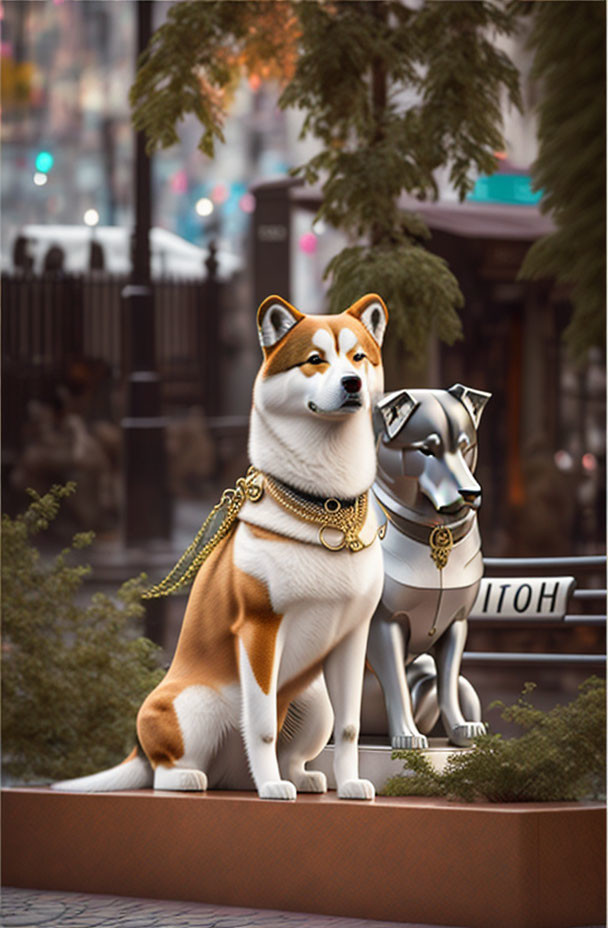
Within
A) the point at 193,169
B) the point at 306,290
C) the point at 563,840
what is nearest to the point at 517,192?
the point at 306,290

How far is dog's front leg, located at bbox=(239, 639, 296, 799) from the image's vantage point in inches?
132

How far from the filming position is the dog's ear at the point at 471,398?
143 inches

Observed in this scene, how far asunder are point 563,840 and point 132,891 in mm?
1090

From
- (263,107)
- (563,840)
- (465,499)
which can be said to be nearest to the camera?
(563,840)

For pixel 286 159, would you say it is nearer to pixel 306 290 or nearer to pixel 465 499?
pixel 306 290

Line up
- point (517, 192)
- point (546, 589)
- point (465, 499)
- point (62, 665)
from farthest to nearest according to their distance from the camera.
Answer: point (517, 192), point (62, 665), point (546, 589), point (465, 499)

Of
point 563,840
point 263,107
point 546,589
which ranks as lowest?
point 563,840

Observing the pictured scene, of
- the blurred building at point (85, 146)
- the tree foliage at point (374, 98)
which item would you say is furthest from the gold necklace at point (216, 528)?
the blurred building at point (85, 146)

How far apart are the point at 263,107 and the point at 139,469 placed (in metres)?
2.31

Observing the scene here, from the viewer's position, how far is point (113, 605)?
4738mm

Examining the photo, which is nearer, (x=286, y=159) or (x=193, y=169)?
(x=286, y=159)

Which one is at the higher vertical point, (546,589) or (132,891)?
(546,589)

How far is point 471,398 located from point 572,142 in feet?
7.12

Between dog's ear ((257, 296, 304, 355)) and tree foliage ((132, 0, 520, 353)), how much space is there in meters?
1.53
